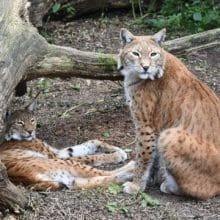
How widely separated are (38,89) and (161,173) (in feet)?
9.46

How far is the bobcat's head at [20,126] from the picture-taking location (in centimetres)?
713

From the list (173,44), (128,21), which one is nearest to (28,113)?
(173,44)

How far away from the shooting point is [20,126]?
716cm

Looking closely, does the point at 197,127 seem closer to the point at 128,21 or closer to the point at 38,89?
the point at 38,89

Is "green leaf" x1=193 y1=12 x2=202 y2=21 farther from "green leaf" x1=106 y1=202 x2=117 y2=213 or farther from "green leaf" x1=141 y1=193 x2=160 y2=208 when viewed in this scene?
"green leaf" x1=106 y1=202 x2=117 y2=213

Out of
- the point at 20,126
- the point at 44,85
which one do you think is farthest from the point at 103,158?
the point at 44,85

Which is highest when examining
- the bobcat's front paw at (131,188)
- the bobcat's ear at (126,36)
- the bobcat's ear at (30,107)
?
the bobcat's ear at (126,36)

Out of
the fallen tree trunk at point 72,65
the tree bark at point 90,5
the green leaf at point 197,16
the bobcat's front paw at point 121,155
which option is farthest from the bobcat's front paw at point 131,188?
the green leaf at point 197,16

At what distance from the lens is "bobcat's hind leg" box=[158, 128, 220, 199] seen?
5961 mm

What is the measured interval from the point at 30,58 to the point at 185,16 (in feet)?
13.2

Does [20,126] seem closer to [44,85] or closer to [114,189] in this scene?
[114,189]

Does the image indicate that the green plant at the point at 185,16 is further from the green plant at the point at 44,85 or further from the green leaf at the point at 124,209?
the green leaf at the point at 124,209

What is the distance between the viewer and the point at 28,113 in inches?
288

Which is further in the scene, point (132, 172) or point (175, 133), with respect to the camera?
point (132, 172)
